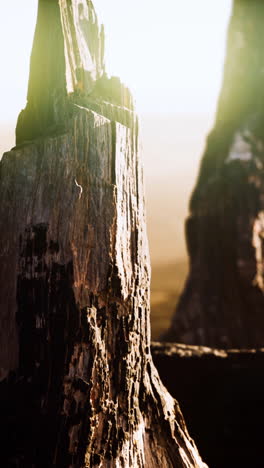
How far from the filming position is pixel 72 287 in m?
1.54

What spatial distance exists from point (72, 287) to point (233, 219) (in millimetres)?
7723

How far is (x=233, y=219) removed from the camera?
8.84 meters

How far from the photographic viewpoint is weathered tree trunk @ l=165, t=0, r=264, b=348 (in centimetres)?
844

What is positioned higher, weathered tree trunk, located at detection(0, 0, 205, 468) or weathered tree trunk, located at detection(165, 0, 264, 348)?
weathered tree trunk, located at detection(165, 0, 264, 348)

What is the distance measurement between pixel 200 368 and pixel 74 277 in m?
1.76

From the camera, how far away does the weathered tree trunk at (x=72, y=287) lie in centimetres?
153

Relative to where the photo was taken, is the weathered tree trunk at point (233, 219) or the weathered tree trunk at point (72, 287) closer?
the weathered tree trunk at point (72, 287)

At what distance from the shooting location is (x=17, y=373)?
156 centimetres

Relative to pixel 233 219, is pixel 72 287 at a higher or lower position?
lower

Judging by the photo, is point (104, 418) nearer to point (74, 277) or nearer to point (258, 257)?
point (74, 277)

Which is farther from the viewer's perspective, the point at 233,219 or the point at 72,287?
the point at 233,219

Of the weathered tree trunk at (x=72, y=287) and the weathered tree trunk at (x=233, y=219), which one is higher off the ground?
the weathered tree trunk at (x=233, y=219)

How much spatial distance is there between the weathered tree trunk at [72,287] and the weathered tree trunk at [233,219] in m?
7.07

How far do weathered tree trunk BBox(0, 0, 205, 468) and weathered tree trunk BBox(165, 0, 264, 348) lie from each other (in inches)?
278
